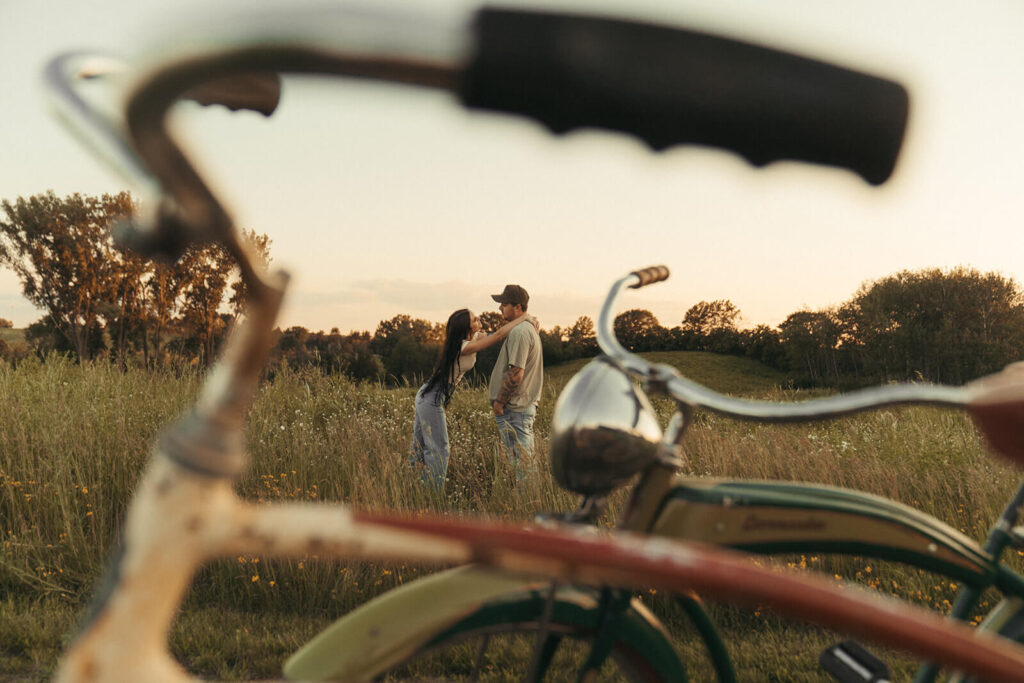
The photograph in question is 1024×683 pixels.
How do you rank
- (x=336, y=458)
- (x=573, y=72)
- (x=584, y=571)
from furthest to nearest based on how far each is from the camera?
(x=336, y=458) → (x=584, y=571) → (x=573, y=72)

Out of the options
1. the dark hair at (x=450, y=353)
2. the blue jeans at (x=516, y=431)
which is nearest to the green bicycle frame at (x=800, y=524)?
the blue jeans at (x=516, y=431)

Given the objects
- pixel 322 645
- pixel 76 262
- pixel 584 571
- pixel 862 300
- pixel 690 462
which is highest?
pixel 862 300

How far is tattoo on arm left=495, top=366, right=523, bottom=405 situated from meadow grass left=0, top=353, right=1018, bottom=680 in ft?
1.87

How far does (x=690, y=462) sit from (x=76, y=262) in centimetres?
2999

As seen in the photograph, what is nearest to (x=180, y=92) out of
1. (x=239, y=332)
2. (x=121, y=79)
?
(x=121, y=79)

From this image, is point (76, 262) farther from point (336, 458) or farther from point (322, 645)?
point (322, 645)

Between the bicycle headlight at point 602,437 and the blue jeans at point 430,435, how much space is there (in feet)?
16.0

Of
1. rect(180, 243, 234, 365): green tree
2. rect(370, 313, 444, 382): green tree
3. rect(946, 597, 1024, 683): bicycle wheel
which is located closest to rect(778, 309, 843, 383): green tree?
rect(370, 313, 444, 382): green tree

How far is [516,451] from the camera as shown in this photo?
5.50m

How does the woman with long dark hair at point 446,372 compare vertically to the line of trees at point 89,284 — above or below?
above

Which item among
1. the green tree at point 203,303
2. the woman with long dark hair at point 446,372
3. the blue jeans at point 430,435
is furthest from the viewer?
the green tree at point 203,303

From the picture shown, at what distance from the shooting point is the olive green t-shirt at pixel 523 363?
22.4 ft

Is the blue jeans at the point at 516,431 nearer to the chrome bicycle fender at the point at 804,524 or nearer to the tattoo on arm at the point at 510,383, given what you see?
the tattoo on arm at the point at 510,383

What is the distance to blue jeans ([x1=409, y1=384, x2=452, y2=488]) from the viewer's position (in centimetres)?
608
